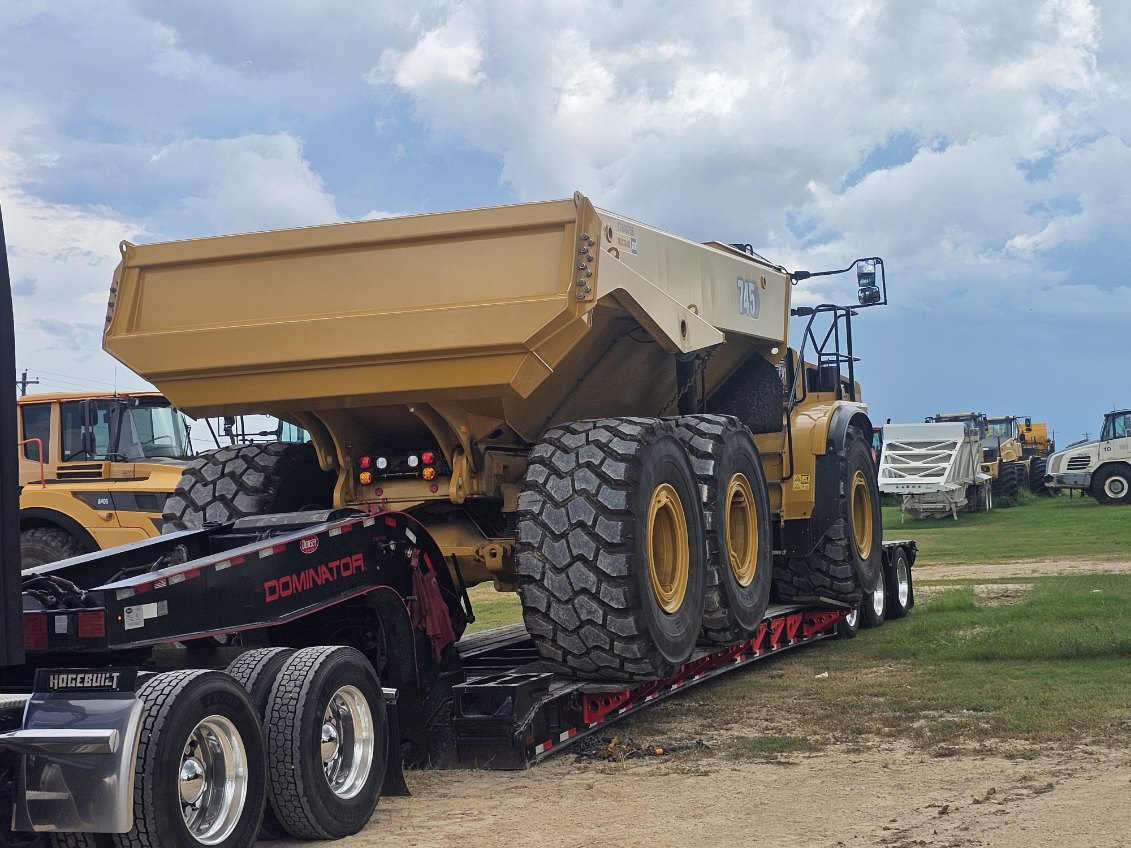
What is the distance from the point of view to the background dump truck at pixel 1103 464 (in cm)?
3519

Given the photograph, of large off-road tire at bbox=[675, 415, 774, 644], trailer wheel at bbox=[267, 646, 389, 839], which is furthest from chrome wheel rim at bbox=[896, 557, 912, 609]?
trailer wheel at bbox=[267, 646, 389, 839]

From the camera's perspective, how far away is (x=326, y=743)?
587 centimetres

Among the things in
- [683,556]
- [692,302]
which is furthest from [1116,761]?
[692,302]

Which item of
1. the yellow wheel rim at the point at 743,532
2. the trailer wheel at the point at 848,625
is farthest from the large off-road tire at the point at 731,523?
the trailer wheel at the point at 848,625

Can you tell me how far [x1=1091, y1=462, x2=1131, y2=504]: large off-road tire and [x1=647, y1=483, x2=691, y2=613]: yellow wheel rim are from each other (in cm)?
3015

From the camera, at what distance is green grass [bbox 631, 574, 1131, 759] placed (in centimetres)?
765

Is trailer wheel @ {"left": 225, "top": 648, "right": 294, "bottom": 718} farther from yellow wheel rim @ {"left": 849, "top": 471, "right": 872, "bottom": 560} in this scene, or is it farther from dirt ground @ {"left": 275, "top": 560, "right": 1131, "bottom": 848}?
yellow wheel rim @ {"left": 849, "top": 471, "right": 872, "bottom": 560}

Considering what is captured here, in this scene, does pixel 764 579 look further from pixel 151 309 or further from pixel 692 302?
pixel 151 309

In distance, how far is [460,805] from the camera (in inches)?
252

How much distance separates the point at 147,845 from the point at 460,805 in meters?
1.93

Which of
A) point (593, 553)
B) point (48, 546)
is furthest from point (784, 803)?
point (48, 546)

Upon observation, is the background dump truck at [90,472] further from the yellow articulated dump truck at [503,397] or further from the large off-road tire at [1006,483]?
the large off-road tire at [1006,483]

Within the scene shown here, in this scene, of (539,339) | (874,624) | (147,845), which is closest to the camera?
(147,845)

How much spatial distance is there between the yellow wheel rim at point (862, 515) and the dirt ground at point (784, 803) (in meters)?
5.20
